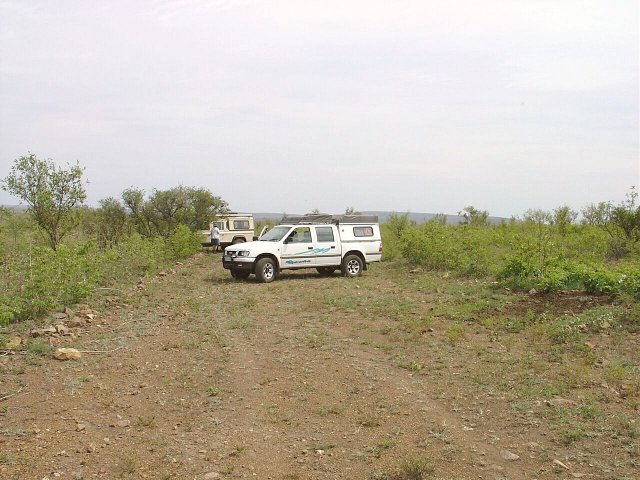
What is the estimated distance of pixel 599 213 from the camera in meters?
29.0

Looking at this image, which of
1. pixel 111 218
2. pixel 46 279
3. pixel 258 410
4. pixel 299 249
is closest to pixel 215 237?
pixel 111 218

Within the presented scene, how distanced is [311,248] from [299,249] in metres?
0.41

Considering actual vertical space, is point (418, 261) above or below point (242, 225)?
below

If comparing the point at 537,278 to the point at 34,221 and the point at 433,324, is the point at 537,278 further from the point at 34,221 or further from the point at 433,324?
the point at 34,221

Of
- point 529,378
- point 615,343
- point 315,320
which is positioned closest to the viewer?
point 529,378

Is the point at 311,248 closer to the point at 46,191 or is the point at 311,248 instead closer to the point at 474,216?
the point at 46,191

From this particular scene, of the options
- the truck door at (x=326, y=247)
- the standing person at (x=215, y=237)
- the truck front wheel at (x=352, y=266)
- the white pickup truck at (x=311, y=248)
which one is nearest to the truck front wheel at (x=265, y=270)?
the white pickup truck at (x=311, y=248)

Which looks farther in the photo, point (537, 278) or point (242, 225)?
point (242, 225)

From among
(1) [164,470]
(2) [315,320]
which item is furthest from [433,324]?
(1) [164,470]

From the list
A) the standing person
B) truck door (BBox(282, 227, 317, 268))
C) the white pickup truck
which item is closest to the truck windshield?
the white pickup truck

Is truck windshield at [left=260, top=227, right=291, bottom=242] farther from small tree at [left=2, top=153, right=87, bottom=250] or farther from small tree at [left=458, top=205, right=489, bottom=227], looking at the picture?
small tree at [left=458, top=205, right=489, bottom=227]

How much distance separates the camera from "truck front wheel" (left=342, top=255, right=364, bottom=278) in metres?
17.9

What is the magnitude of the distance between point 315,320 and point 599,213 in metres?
23.2

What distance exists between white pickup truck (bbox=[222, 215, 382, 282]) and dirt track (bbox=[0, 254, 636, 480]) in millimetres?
6164
